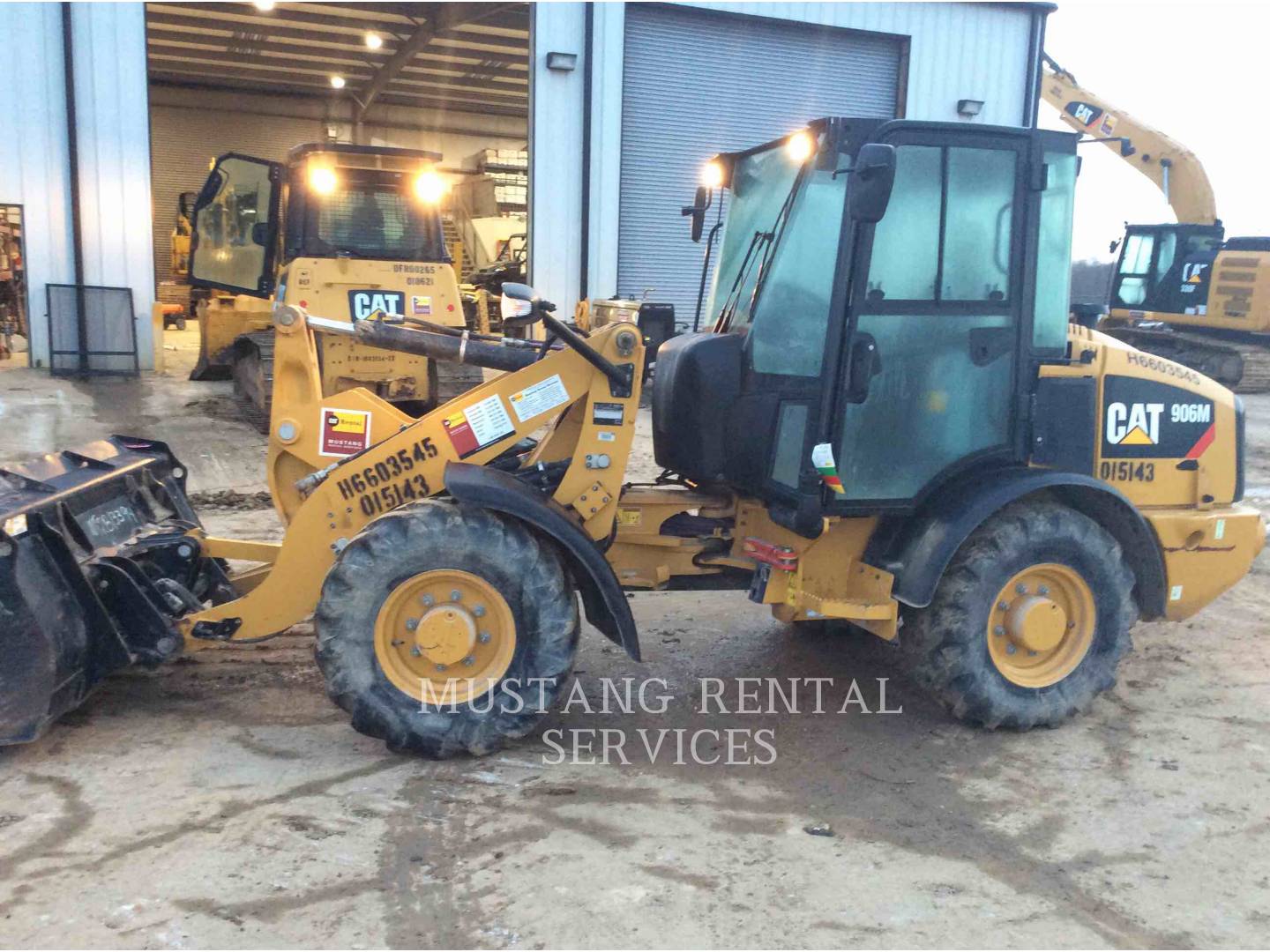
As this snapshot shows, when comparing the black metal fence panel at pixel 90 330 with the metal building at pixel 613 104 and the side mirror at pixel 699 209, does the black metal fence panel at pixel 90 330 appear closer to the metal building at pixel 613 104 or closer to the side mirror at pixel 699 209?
the metal building at pixel 613 104

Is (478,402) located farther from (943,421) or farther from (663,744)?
(943,421)

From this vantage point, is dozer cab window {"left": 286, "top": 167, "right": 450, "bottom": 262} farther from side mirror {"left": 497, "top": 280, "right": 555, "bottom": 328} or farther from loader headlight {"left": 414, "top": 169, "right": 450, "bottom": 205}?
side mirror {"left": 497, "top": 280, "right": 555, "bottom": 328}

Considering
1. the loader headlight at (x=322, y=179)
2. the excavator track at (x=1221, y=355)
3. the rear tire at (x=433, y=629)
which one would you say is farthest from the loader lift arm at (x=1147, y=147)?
the rear tire at (x=433, y=629)

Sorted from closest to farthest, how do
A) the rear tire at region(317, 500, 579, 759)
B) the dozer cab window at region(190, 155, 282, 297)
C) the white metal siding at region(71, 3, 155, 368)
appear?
1. the rear tire at region(317, 500, 579, 759)
2. the dozer cab window at region(190, 155, 282, 297)
3. the white metal siding at region(71, 3, 155, 368)

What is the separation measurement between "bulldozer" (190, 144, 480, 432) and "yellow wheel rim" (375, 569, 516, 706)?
247 inches

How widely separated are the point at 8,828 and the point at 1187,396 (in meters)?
4.76

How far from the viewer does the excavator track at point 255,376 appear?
1104 centimetres

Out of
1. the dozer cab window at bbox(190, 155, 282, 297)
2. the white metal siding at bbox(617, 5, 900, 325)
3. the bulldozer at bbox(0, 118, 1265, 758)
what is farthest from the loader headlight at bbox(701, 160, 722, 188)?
the white metal siding at bbox(617, 5, 900, 325)

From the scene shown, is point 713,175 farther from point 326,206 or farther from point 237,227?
point 237,227

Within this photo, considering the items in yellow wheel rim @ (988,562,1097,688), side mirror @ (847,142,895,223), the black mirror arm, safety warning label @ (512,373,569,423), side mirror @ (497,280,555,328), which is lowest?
yellow wheel rim @ (988,562,1097,688)

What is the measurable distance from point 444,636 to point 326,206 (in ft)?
25.0

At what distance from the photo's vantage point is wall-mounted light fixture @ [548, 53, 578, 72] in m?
14.4


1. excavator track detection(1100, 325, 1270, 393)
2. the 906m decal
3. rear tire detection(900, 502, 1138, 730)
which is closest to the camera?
rear tire detection(900, 502, 1138, 730)

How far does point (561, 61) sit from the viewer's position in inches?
570
